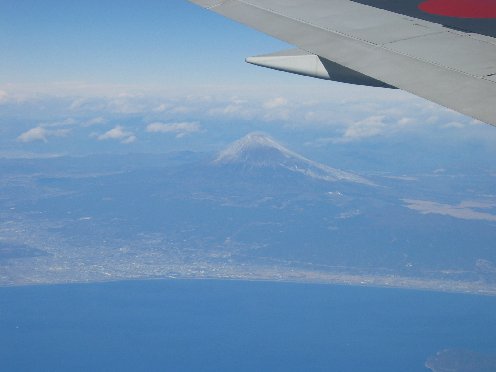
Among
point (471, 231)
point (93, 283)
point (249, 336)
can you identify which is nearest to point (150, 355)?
point (249, 336)

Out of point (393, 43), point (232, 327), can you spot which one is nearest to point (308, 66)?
point (393, 43)

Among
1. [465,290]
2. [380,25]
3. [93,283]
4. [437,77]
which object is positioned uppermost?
[380,25]

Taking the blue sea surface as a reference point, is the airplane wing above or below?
above

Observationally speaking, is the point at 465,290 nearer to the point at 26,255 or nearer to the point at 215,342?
the point at 215,342

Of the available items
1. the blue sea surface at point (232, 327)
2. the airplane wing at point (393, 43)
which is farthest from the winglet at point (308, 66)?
the blue sea surface at point (232, 327)

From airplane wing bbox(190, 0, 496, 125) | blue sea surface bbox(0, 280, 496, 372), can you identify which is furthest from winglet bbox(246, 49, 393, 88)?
blue sea surface bbox(0, 280, 496, 372)

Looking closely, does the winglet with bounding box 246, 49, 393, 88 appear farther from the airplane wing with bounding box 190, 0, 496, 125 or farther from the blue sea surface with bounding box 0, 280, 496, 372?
the blue sea surface with bounding box 0, 280, 496, 372
